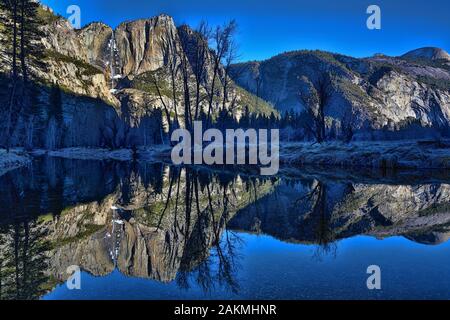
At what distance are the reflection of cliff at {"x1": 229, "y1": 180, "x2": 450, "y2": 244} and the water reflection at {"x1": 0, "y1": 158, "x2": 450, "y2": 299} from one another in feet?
0.08

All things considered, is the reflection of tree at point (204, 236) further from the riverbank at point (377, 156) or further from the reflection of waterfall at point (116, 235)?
the riverbank at point (377, 156)

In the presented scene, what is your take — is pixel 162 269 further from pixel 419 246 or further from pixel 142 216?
pixel 419 246

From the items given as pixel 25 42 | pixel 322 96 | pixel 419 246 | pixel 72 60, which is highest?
pixel 72 60

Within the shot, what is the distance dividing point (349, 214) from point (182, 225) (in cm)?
435

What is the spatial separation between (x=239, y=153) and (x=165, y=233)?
31.3 metres

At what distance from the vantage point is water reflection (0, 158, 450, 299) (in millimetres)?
5716

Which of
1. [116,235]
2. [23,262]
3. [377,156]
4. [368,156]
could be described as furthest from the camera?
[368,156]

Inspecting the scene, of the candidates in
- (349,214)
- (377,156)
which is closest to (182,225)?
(349,214)

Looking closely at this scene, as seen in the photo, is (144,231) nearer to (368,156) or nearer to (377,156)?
(377,156)

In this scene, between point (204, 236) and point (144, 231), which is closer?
point (204, 236)

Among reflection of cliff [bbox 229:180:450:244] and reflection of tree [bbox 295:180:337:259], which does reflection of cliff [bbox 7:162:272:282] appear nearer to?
reflection of cliff [bbox 229:180:450:244]

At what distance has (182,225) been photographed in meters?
8.80

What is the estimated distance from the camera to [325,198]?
42.3 ft
